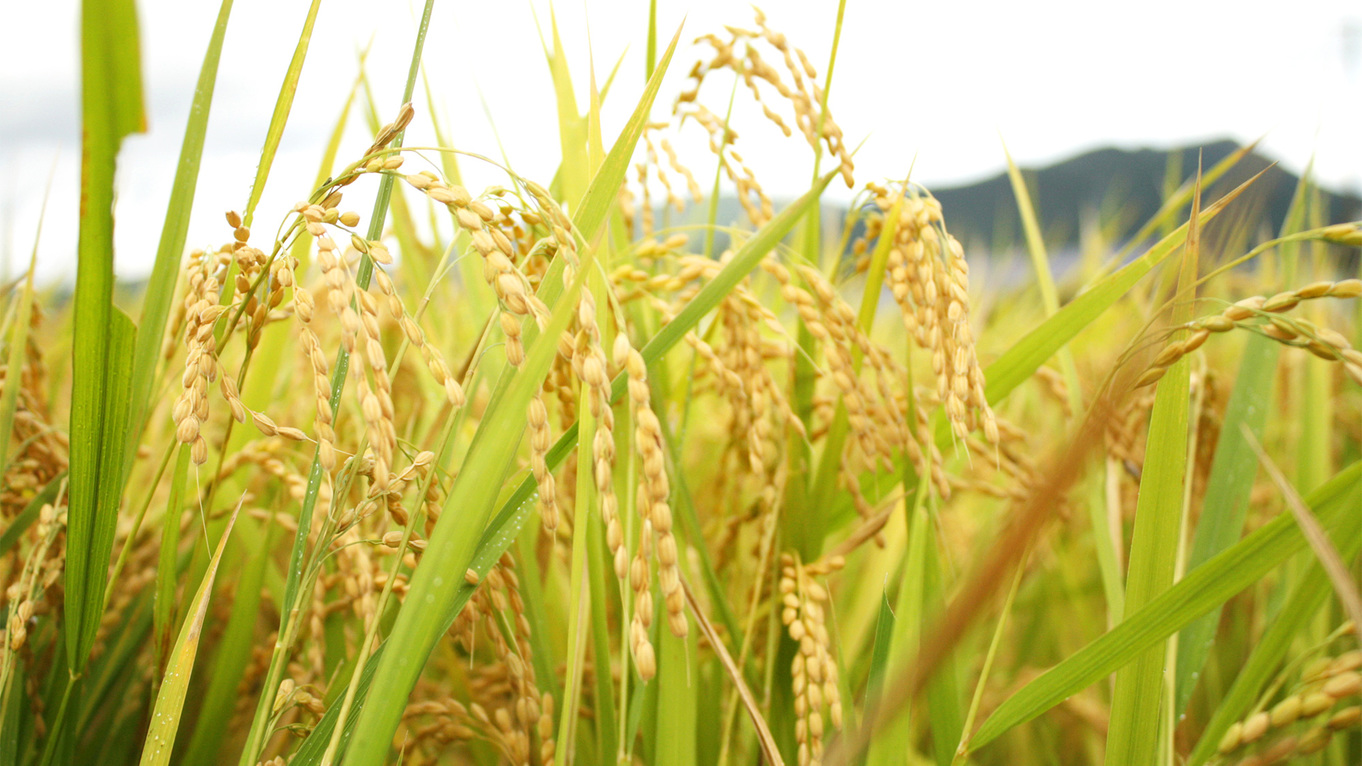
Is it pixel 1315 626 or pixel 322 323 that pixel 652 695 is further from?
pixel 322 323

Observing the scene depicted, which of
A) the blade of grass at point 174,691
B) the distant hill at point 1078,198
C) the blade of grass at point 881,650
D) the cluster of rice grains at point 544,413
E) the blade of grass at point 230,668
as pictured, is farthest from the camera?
the distant hill at point 1078,198

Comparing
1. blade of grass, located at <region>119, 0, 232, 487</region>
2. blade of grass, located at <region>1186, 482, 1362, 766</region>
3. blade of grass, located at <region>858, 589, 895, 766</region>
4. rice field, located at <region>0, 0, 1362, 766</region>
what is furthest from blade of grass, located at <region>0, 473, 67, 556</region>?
blade of grass, located at <region>1186, 482, 1362, 766</region>

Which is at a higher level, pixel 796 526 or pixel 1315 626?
pixel 796 526

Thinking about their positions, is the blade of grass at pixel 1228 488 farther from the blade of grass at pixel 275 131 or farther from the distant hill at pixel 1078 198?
the distant hill at pixel 1078 198

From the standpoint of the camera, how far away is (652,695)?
2.82ft

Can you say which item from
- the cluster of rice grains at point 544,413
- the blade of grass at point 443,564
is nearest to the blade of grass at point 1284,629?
the cluster of rice grains at point 544,413

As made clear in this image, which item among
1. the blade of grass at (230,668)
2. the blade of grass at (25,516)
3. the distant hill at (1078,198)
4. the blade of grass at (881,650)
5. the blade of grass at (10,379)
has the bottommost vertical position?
the blade of grass at (230,668)

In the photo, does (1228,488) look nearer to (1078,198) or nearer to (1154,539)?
(1154,539)

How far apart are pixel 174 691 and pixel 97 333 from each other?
0.33m

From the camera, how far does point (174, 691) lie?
2.11 feet

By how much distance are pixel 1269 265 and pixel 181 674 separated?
151 inches

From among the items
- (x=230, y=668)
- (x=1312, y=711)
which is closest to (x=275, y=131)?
(x=230, y=668)

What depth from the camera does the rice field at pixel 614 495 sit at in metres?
0.54

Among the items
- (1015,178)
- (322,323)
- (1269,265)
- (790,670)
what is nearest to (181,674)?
(790,670)
